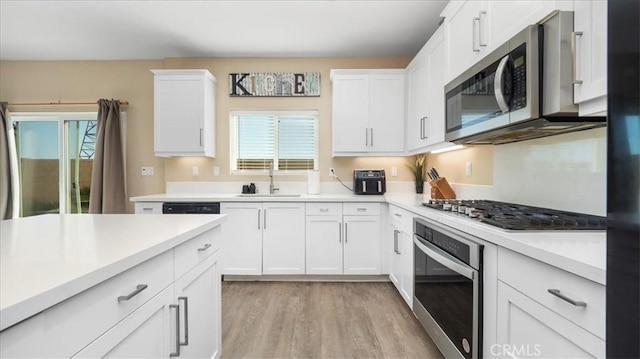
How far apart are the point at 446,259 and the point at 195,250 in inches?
48.7

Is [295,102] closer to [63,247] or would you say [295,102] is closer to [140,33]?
[140,33]

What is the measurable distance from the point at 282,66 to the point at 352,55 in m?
0.90

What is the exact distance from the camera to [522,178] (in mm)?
A: 1895

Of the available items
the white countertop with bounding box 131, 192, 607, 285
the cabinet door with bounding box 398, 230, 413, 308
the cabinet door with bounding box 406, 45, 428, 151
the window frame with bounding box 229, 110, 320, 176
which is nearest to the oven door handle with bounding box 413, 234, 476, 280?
the white countertop with bounding box 131, 192, 607, 285

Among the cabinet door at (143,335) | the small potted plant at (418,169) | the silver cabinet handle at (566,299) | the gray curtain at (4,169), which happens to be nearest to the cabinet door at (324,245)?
the small potted plant at (418,169)

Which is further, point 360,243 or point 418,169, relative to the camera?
point 418,169

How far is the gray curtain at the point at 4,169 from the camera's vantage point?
3.85 m

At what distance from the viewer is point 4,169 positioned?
12.7ft

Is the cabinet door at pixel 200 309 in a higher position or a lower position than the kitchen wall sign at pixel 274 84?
lower

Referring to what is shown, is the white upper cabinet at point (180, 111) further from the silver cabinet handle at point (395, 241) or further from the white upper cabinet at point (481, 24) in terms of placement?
the white upper cabinet at point (481, 24)

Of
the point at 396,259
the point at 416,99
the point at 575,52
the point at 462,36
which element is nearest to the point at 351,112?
the point at 416,99

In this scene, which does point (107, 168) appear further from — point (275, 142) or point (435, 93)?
point (435, 93)

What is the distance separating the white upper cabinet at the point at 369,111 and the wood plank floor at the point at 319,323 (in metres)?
1.56

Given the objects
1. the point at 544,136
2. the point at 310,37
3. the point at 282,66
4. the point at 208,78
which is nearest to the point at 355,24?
the point at 310,37
